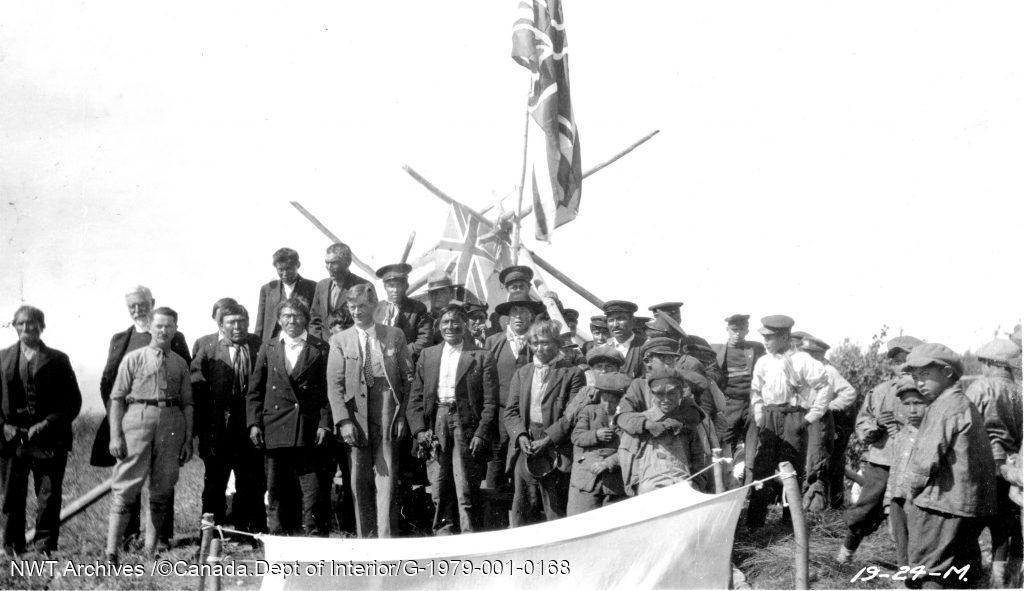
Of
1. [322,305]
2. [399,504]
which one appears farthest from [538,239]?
[399,504]

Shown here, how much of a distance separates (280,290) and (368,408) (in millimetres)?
1945

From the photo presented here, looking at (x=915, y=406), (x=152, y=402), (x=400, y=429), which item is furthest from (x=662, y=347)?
(x=152, y=402)

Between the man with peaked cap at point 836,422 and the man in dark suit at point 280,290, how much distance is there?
475 cm

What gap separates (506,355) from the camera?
8.57 metres

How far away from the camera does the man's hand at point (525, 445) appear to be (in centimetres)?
777

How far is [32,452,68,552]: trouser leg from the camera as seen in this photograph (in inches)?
314

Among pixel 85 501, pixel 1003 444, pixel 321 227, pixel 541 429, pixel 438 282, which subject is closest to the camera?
pixel 1003 444

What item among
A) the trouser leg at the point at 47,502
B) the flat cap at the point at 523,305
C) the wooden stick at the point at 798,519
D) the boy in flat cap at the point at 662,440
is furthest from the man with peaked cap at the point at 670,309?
the trouser leg at the point at 47,502

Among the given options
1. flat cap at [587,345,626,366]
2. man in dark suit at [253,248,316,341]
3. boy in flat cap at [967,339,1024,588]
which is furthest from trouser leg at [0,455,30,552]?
boy in flat cap at [967,339,1024,588]

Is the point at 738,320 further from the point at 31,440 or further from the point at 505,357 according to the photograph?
the point at 31,440

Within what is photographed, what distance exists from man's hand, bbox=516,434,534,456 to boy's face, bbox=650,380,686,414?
3.65 ft

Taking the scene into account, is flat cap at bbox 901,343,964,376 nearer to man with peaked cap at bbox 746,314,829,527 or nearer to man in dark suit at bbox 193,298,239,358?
man with peaked cap at bbox 746,314,829,527

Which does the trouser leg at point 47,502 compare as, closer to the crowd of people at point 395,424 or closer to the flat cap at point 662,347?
the crowd of people at point 395,424

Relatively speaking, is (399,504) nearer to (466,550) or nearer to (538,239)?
(466,550)
